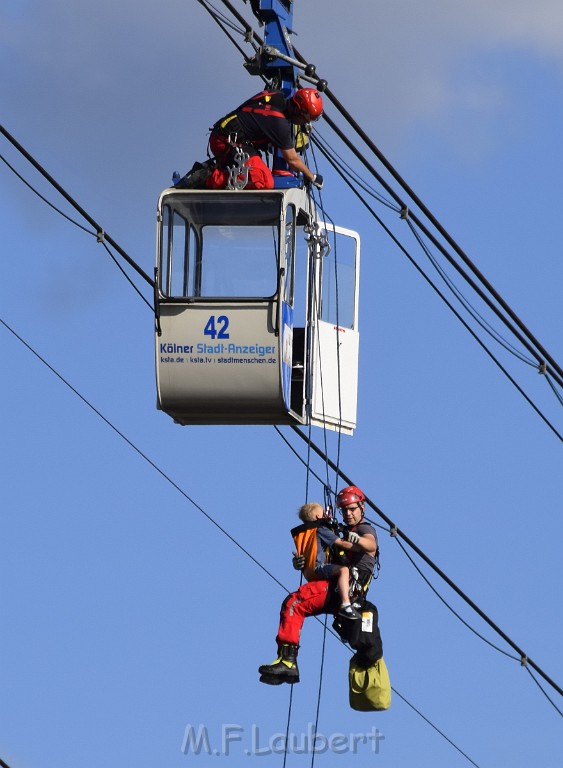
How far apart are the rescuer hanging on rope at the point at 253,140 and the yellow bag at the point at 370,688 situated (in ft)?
15.0

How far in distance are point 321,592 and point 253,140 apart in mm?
4231

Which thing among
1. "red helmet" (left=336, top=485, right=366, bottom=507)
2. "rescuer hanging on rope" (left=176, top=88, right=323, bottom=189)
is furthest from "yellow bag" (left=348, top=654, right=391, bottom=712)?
"rescuer hanging on rope" (left=176, top=88, right=323, bottom=189)

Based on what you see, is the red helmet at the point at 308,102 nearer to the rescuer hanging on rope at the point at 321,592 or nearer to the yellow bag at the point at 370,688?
the rescuer hanging on rope at the point at 321,592

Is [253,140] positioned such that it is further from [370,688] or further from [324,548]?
[370,688]

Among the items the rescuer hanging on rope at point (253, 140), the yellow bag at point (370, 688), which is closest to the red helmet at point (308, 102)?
the rescuer hanging on rope at point (253, 140)

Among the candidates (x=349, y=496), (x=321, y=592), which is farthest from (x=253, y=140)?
(x=321, y=592)

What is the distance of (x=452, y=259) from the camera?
30.9m

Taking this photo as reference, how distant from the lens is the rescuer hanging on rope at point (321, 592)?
1122 inches

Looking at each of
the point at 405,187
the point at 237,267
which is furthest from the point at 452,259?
the point at 237,267

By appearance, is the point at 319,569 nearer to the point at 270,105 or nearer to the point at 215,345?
the point at 215,345

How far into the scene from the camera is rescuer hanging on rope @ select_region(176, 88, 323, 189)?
29.1 m

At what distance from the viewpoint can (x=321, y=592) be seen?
94.6 feet

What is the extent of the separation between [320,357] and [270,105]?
2.45 metres

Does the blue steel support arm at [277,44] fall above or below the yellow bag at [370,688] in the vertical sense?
above
